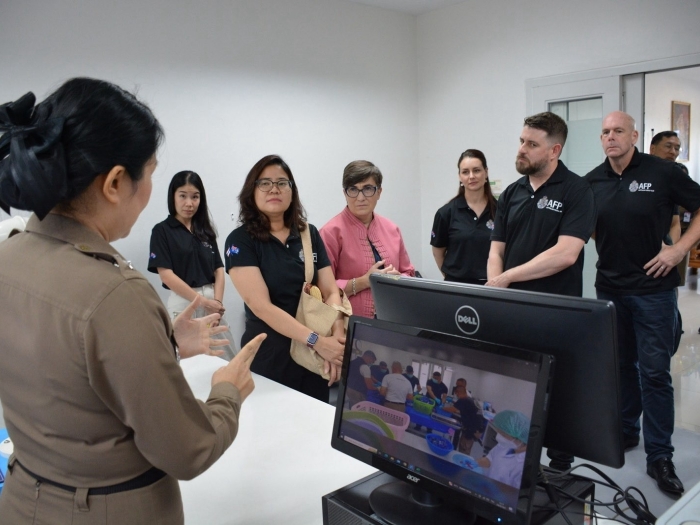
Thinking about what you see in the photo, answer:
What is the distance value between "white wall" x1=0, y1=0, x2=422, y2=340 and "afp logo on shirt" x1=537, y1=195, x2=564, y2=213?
2.45 metres

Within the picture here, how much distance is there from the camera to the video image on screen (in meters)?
0.93

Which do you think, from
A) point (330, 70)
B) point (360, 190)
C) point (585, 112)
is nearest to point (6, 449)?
point (360, 190)

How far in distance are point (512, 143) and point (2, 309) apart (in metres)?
4.63

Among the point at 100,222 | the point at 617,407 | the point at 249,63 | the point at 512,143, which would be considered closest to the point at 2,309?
the point at 100,222

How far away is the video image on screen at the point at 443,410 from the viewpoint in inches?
36.5

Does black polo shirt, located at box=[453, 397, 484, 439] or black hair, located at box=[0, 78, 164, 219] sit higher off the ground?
black hair, located at box=[0, 78, 164, 219]

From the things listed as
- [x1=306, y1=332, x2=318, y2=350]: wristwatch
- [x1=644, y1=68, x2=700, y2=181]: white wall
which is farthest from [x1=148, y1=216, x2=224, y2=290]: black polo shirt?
[x1=644, y1=68, x2=700, y2=181]: white wall

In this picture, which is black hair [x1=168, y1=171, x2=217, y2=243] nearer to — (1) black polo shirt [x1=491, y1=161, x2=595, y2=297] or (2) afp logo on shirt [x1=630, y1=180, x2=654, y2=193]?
(1) black polo shirt [x1=491, y1=161, x2=595, y2=297]

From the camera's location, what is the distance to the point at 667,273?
273 cm

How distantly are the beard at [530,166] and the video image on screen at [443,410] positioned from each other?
1.88 meters

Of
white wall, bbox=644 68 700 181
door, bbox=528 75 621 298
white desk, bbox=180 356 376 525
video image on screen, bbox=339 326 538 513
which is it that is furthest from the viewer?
white wall, bbox=644 68 700 181

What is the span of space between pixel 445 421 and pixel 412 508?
221 millimetres

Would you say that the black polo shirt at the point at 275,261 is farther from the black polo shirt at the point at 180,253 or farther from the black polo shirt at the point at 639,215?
the black polo shirt at the point at 639,215

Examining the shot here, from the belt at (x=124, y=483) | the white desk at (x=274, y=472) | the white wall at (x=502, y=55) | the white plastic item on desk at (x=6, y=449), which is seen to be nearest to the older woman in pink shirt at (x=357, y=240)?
the white desk at (x=274, y=472)
